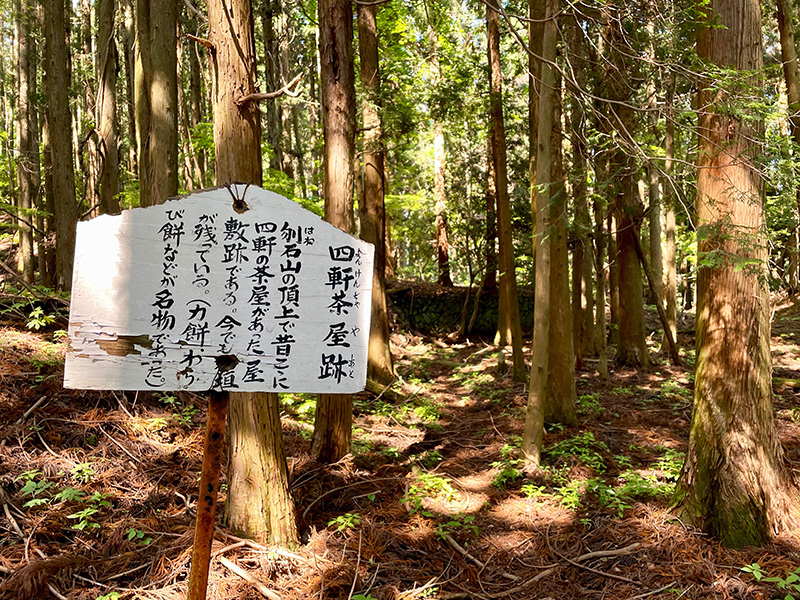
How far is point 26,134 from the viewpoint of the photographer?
13.3 m

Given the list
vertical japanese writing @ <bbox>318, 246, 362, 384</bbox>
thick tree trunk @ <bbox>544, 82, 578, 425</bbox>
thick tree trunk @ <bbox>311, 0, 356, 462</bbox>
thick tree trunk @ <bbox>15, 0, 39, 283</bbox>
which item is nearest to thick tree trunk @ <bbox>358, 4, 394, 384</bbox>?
thick tree trunk @ <bbox>311, 0, 356, 462</bbox>

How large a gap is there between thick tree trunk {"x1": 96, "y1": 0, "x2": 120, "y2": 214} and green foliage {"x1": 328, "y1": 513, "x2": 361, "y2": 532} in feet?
21.7

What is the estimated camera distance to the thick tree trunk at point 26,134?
12109mm

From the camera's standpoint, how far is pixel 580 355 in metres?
10.9

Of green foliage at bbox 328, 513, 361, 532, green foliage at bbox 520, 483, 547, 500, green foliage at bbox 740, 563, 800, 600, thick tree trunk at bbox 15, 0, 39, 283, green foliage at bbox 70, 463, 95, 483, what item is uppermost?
thick tree trunk at bbox 15, 0, 39, 283

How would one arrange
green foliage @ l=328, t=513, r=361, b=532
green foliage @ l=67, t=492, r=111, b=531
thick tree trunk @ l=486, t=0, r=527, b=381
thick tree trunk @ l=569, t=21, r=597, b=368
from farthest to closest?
1. thick tree trunk @ l=486, t=0, r=527, b=381
2. thick tree trunk @ l=569, t=21, r=597, b=368
3. green foliage @ l=328, t=513, r=361, b=532
4. green foliage @ l=67, t=492, r=111, b=531

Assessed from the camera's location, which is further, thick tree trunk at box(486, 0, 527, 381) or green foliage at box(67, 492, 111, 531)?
thick tree trunk at box(486, 0, 527, 381)

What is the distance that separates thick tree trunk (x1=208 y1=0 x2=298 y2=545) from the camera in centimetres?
364

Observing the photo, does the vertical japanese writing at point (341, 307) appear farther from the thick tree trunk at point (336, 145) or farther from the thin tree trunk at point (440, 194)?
the thin tree trunk at point (440, 194)

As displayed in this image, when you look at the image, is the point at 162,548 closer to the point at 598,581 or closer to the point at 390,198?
the point at 598,581

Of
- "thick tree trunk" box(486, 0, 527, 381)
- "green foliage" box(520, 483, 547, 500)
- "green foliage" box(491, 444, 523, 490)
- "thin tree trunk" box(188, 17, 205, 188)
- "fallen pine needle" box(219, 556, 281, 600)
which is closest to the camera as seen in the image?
"fallen pine needle" box(219, 556, 281, 600)

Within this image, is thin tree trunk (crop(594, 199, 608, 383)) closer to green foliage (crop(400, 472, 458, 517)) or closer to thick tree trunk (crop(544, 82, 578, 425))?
Result: thick tree trunk (crop(544, 82, 578, 425))

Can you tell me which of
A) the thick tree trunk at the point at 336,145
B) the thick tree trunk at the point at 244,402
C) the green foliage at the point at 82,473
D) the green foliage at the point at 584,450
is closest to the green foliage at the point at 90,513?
the green foliage at the point at 82,473

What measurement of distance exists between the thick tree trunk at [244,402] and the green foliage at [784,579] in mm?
3010
